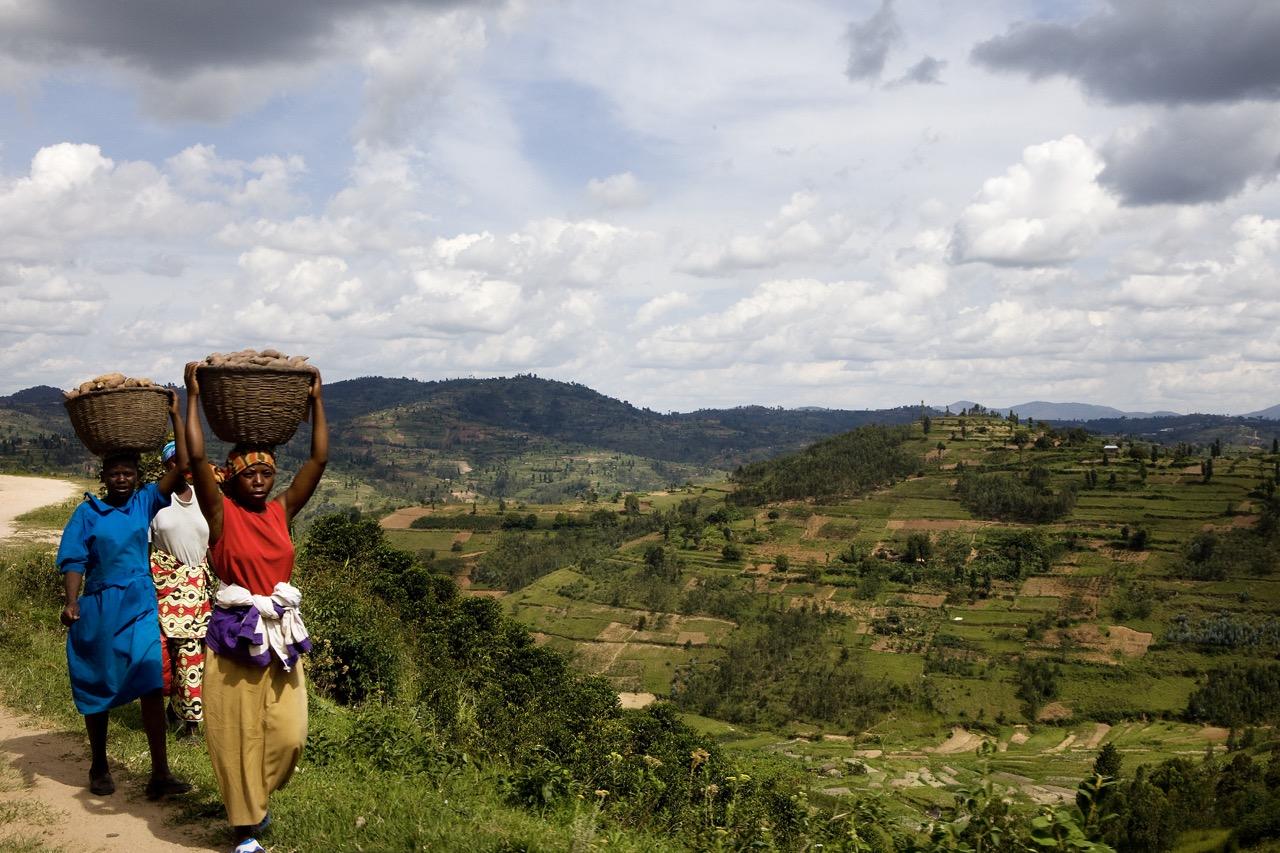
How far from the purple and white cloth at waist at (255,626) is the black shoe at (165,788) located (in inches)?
63.8

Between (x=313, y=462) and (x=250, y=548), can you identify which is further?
(x=313, y=462)

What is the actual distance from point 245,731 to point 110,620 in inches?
72.3

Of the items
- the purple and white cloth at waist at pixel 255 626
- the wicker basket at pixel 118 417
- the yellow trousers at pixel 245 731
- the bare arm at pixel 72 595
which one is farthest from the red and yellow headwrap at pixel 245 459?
the bare arm at pixel 72 595

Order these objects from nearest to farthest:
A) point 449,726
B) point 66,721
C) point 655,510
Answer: point 66,721 → point 449,726 → point 655,510

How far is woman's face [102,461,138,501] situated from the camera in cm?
580

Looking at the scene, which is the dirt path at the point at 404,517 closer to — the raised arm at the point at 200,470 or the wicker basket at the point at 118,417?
the wicker basket at the point at 118,417

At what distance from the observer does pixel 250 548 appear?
15.4 feet

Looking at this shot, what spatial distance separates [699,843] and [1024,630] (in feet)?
333

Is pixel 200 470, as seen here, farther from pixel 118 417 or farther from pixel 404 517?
pixel 404 517

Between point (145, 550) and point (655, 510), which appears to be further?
point (655, 510)

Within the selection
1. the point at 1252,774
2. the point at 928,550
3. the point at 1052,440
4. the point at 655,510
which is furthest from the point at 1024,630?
the point at 655,510

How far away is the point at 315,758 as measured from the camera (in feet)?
21.9

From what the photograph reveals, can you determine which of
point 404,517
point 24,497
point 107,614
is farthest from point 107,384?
point 404,517

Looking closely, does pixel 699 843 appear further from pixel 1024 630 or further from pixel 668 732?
pixel 1024 630
